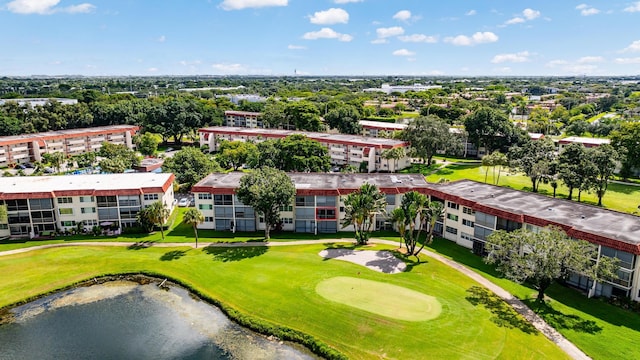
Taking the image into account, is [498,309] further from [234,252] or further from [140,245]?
[140,245]

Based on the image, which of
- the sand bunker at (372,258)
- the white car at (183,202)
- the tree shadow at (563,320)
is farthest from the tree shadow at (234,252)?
the tree shadow at (563,320)

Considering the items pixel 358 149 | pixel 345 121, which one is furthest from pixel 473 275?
pixel 345 121

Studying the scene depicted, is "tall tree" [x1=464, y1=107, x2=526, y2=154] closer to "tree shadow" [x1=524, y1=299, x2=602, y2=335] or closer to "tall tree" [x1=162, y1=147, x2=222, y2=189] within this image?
"tall tree" [x1=162, y1=147, x2=222, y2=189]

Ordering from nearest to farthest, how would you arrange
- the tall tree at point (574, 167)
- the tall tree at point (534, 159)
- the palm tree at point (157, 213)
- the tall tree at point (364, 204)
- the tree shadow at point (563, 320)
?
the tree shadow at point (563, 320) < the tall tree at point (364, 204) < the palm tree at point (157, 213) < the tall tree at point (574, 167) < the tall tree at point (534, 159)

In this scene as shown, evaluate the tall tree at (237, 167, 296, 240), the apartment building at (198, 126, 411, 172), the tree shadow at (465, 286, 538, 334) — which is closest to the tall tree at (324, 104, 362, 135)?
the apartment building at (198, 126, 411, 172)

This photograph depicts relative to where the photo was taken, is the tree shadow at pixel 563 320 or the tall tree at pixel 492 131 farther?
the tall tree at pixel 492 131

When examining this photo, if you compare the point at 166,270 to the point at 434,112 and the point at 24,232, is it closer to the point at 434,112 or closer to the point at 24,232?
the point at 24,232

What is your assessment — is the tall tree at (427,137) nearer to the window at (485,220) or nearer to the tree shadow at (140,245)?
the window at (485,220)
